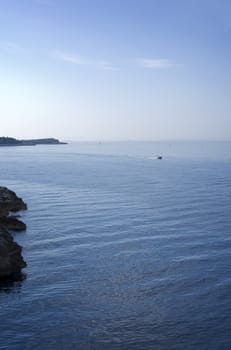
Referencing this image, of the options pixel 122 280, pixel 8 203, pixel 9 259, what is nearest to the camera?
pixel 122 280

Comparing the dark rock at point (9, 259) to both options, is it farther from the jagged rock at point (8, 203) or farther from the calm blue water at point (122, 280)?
the jagged rock at point (8, 203)

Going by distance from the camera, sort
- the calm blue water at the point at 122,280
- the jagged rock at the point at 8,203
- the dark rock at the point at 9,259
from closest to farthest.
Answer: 1. the calm blue water at the point at 122,280
2. the dark rock at the point at 9,259
3. the jagged rock at the point at 8,203

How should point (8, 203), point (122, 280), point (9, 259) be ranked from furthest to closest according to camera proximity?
point (8, 203)
point (9, 259)
point (122, 280)

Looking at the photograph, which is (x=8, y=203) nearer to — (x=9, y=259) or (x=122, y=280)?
(x=9, y=259)

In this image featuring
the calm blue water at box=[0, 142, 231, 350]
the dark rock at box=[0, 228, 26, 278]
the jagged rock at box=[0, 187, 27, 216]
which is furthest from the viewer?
the jagged rock at box=[0, 187, 27, 216]

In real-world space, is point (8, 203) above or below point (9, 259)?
above

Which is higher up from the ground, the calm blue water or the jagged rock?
the jagged rock

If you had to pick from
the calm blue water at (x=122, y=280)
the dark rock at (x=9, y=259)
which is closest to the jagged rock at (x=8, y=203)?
the calm blue water at (x=122, y=280)

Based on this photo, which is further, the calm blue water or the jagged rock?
the jagged rock

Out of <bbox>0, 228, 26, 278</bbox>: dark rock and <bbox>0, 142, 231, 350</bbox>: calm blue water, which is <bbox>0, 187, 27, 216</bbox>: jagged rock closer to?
<bbox>0, 142, 231, 350</bbox>: calm blue water

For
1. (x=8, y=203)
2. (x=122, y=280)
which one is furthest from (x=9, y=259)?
(x=8, y=203)

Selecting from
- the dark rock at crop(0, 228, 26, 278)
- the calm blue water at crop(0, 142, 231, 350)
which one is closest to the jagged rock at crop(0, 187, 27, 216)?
the calm blue water at crop(0, 142, 231, 350)

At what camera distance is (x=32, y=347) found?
805 inches

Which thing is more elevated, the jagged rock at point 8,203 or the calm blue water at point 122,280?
the jagged rock at point 8,203
